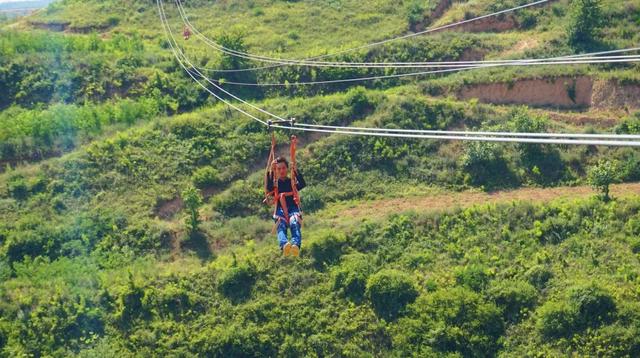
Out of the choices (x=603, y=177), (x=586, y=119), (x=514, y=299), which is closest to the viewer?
(x=514, y=299)

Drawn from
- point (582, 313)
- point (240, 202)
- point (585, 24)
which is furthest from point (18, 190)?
point (585, 24)

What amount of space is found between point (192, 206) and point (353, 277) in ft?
23.2

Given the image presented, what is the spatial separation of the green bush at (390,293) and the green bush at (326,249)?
1.96 metres

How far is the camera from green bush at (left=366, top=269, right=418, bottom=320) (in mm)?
25234

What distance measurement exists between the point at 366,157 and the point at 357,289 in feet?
24.1

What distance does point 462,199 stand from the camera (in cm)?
2942

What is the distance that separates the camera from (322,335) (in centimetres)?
2492

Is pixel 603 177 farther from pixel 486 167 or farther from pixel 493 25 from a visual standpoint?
pixel 493 25

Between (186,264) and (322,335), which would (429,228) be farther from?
(186,264)

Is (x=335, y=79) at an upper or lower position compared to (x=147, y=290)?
upper

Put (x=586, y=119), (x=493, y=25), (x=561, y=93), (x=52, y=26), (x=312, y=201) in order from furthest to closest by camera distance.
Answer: (x=52, y=26)
(x=493, y=25)
(x=561, y=93)
(x=586, y=119)
(x=312, y=201)

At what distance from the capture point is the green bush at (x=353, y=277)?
25.9m

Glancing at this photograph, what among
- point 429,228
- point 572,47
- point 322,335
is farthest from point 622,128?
point 322,335

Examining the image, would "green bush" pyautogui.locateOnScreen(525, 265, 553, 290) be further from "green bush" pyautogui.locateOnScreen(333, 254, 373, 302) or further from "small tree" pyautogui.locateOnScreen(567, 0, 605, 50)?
"small tree" pyautogui.locateOnScreen(567, 0, 605, 50)
